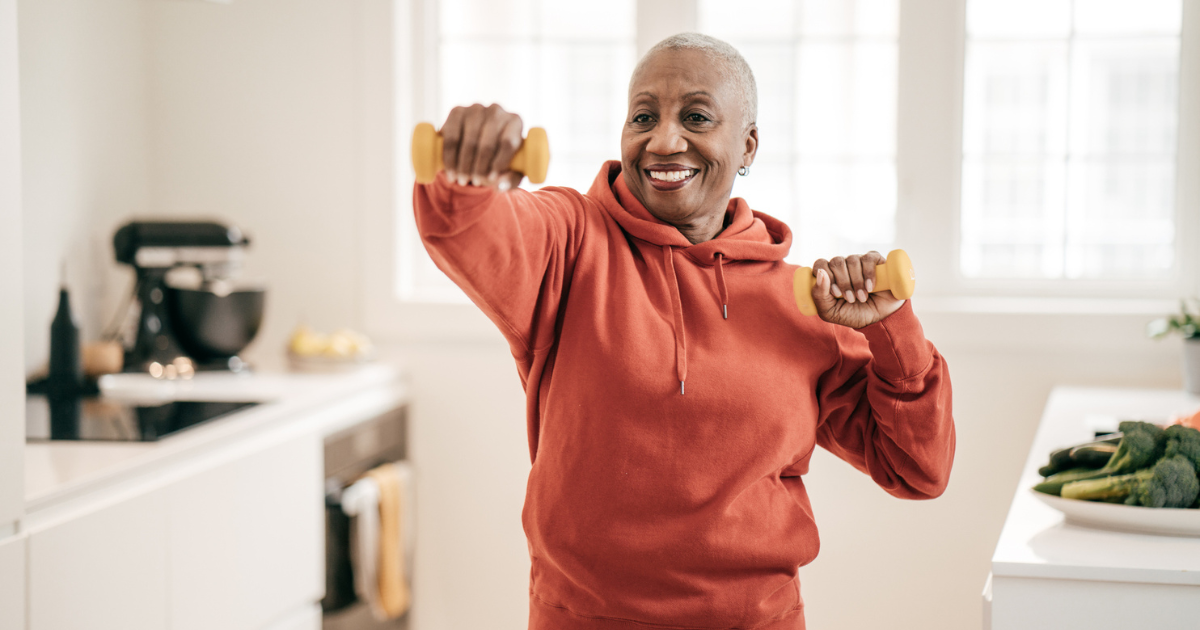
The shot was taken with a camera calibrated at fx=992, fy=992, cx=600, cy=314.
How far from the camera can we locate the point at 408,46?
9.66ft

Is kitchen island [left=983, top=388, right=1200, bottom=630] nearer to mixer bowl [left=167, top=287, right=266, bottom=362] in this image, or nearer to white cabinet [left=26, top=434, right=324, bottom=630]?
white cabinet [left=26, top=434, right=324, bottom=630]

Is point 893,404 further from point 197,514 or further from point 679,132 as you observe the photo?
point 197,514

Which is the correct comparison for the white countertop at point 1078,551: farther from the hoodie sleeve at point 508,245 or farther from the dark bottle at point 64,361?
the dark bottle at point 64,361

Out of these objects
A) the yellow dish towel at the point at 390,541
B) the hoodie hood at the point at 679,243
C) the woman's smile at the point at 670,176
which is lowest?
the yellow dish towel at the point at 390,541

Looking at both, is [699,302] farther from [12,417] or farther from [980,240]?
[980,240]

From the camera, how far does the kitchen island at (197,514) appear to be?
1.53 metres

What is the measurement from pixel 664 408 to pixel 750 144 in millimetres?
397

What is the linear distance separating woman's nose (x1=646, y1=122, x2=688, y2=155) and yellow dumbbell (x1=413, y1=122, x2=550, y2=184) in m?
0.27

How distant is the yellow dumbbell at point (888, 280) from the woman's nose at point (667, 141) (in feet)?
0.64

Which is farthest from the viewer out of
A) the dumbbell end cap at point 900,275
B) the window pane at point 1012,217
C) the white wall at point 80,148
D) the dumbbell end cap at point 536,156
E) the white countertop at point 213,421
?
the window pane at point 1012,217

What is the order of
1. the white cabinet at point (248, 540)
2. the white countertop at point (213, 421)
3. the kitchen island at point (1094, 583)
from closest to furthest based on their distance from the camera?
the kitchen island at point (1094, 583) → the white countertop at point (213, 421) → the white cabinet at point (248, 540)

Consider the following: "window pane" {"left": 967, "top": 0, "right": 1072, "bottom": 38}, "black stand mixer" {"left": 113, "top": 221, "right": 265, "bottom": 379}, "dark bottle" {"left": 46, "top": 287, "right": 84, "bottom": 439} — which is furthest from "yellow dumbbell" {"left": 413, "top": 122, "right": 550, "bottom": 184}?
"window pane" {"left": 967, "top": 0, "right": 1072, "bottom": 38}

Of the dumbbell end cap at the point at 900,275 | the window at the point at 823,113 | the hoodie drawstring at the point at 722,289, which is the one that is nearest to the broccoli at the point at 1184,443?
the dumbbell end cap at the point at 900,275

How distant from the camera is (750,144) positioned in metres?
1.29
